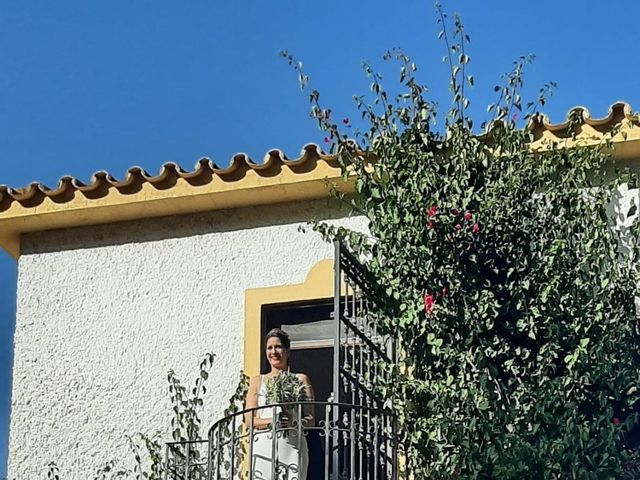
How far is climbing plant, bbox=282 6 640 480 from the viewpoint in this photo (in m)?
9.98

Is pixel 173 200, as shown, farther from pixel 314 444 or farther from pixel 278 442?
pixel 278 442

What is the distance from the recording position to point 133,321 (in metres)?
12.2

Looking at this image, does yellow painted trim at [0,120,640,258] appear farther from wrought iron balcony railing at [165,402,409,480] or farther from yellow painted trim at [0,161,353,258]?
wrought iron balcony railing at [165,402,409,480]

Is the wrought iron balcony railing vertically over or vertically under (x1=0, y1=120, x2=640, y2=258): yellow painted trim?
under

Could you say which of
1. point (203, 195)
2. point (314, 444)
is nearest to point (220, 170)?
point (203, 195)

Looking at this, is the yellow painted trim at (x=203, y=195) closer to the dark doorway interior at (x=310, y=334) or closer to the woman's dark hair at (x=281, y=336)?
the dark doorway interior at (x=310, y=334)

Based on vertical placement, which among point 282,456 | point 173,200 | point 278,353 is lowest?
Answer: point 282,456

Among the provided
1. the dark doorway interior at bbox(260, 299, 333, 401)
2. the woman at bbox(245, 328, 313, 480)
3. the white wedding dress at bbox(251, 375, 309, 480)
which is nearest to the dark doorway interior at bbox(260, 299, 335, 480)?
the dark doorway interior at bbox(260, 299, 333, 401)

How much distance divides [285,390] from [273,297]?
4.77 ft

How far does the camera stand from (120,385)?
476 inches

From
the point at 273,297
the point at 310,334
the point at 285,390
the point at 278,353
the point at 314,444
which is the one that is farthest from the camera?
the point at 310,334

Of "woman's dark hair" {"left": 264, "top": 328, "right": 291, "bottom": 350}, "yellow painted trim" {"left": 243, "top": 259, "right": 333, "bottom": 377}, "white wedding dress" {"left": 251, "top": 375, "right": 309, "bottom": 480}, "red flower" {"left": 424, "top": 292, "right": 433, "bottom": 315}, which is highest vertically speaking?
"yellow painted trim" {"left": 243, "top": 259, "right": 333, "bottom": 377}

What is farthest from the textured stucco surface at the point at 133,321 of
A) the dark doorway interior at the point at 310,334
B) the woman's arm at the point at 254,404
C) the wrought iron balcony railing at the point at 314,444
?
the wrought iron balcony railing at the point at 314,444

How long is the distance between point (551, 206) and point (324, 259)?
201cm
